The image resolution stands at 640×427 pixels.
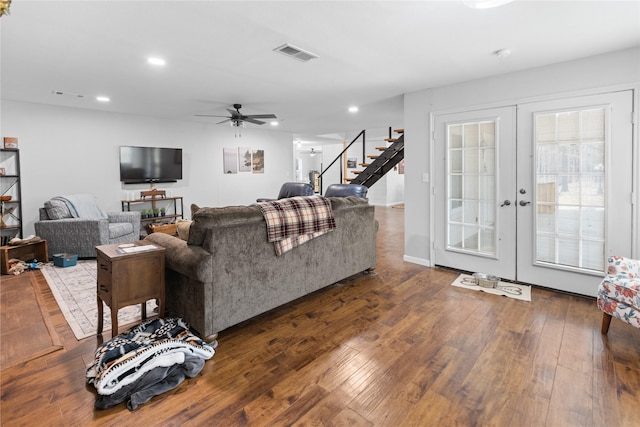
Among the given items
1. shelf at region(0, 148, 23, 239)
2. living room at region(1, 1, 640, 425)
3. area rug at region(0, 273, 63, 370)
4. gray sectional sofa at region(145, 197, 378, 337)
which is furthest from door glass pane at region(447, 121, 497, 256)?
shelf at region(0, 148, 23, 239)

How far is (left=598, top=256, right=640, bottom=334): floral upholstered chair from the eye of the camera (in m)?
2.22

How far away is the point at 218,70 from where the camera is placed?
11.8 ft

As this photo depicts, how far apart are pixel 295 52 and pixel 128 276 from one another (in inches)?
93.0

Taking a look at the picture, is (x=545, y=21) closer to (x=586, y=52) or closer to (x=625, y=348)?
(x=586, y=52)

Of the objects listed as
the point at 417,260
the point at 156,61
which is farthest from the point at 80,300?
the point at 417,260

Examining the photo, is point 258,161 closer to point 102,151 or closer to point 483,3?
point 102,151

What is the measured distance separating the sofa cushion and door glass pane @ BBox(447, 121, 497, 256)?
4843mm

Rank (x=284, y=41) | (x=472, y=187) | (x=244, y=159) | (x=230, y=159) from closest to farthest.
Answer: (x=284, y=41)
(x=472, y=187)
(x=230, y=159)
(x=244, y=159)

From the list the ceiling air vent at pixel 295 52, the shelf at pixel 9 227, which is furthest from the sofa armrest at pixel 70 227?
the ceiling air vent at pixel 295 52

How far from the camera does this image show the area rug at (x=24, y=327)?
2.24 meters

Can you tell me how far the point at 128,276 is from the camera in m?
2.23

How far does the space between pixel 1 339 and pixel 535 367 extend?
3762 millimetres

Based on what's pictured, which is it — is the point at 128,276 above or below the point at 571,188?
below

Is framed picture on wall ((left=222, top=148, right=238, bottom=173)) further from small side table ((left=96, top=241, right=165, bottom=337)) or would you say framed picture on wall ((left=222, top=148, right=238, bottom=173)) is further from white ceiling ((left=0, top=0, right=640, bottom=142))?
small side table ((left=96, top=241, right=165, bottom=337))
